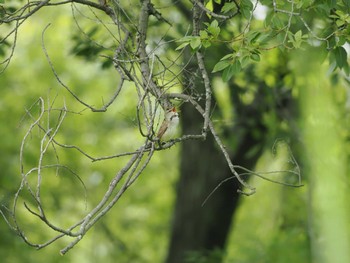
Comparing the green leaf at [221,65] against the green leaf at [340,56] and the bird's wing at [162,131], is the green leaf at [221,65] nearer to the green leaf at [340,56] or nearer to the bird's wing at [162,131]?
the bird's wing at [162,131]

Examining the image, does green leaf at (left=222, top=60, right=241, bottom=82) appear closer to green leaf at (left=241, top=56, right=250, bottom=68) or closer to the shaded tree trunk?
green leaf at (left=241, top=56, right=250, bottom=68)

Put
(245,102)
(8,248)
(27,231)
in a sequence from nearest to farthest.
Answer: (245,102) → (8,248) → (27,231)

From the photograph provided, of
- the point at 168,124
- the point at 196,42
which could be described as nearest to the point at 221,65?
the point at 196,42

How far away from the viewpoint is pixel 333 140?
1.59 metres

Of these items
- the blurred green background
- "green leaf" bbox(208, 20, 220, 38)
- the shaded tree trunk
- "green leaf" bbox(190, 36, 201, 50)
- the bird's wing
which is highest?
the blurred green background

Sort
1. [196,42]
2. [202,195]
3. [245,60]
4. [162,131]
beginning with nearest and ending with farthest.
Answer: [162,131] < [196,42] < [245,60] < [202,195]

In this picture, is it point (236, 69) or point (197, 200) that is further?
point (197, 200)

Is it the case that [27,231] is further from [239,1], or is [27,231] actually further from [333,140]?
[333,140]

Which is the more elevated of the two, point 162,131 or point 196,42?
point 196,42

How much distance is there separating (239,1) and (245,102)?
551 centimetres

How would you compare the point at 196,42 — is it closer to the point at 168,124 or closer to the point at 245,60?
the point at 245,60

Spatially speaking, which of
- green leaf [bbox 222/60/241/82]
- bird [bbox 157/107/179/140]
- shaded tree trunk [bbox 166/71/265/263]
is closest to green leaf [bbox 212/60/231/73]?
green leaf [bbox 222/60/241/82]

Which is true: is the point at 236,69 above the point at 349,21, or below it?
below

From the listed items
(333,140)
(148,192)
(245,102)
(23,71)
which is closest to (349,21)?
(333,140)
